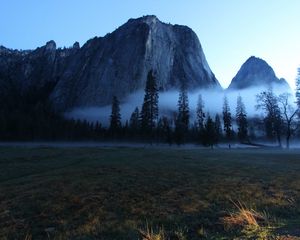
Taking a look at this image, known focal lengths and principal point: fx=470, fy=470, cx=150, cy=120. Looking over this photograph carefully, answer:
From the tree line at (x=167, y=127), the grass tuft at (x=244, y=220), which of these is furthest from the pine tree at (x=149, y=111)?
the grass tuft at (x=244, y=220)

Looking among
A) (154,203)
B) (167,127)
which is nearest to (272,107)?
(167,127)

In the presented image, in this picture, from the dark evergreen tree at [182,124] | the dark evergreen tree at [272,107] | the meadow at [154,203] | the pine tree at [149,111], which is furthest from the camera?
the pine tree at [149,111]

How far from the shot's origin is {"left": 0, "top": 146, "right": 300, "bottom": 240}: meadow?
1412cm

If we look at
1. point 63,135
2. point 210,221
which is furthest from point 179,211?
point 63,135

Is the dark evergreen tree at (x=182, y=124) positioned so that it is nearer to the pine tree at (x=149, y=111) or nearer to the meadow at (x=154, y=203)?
the pine tree at (x=149, y=111)

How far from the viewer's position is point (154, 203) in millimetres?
21438

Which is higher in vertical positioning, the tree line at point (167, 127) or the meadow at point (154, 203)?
the tree line at point (167, 127)

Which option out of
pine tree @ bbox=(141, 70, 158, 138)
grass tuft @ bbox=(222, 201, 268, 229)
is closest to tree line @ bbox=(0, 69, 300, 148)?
pine tree @ bbox=(141, 70, 158, 138)

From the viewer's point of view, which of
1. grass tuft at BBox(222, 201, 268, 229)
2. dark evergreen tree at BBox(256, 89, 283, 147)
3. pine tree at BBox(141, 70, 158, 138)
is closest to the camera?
grass tuft at BBox(222, 201, 268, 229)

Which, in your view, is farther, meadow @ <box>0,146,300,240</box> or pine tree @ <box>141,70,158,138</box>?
pine tree @ <box>141,70,158,138</box>

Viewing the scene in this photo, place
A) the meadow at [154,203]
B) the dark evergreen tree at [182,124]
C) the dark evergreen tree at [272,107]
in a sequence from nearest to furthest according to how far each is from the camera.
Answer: the meadow at [154,203] < the dark evergreen tree at [272,107] < the dark evergreen tree at [182,124]

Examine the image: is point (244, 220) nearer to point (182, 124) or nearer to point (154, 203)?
Answer: point (154, 203)

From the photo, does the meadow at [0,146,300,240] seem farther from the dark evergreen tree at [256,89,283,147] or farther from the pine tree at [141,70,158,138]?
the pine tree at [141,70,158,138]

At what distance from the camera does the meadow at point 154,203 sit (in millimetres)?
14125
